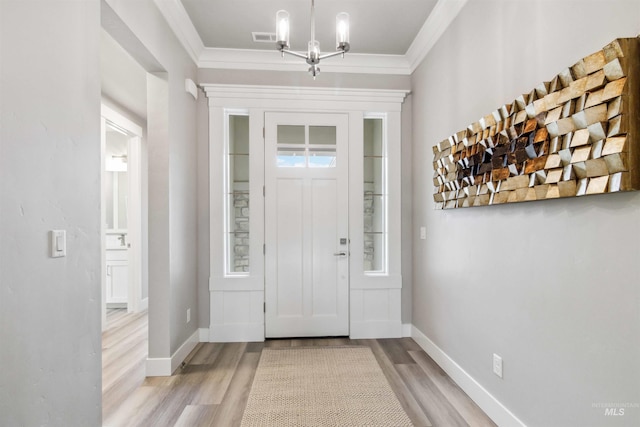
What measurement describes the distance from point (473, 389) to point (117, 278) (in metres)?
4.42

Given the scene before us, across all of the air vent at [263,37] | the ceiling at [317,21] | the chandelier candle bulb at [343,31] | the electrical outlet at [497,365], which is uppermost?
the ceiling at [317,21]

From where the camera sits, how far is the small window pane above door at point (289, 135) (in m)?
3.38

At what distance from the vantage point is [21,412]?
117cm

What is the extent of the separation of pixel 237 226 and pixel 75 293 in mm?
1938

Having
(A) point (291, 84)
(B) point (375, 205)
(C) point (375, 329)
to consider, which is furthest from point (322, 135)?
(C) point (375, 329)

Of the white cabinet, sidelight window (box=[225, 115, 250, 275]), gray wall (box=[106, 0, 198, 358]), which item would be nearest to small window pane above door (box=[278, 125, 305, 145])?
sidelight window (box=[225, 115, 250, 275])

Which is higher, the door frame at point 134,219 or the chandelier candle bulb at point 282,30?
the chandelier candle bulb at point 282,30

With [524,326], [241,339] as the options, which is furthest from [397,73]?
[241,339]

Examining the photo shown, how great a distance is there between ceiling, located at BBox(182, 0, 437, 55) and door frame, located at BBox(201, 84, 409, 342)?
0.41 meters

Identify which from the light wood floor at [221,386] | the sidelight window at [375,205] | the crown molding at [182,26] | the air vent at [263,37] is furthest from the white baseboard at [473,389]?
the crown molding at [182,26]

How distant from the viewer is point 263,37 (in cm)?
298

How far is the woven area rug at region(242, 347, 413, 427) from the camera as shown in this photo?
6.57 feet

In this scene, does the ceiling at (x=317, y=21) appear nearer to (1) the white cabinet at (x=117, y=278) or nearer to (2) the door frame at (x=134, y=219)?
(2) the door frame at (x=134, y=219)

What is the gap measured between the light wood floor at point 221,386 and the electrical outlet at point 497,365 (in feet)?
→ 1.00
